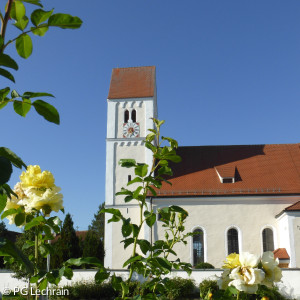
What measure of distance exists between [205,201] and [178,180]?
7.87 ft

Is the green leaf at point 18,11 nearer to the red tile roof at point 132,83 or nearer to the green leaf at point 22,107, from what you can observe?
the green leaf at point 22,107

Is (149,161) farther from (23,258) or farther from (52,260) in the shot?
(23,258)

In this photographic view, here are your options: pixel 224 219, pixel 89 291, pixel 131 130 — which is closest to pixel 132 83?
pixel 131 130

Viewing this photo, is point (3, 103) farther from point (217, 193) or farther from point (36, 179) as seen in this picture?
point (217, 193)

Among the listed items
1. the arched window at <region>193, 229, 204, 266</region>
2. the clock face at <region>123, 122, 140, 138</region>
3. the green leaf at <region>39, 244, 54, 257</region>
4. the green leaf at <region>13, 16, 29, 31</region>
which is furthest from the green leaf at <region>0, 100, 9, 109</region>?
the clock face at <region>123, 122, 140, 138</region>

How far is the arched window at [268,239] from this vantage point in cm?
2413

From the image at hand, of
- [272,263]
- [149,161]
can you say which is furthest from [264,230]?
[272,263]

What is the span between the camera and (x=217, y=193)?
979 inches

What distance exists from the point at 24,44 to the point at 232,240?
24306 millimetres

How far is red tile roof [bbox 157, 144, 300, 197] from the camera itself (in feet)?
82.1

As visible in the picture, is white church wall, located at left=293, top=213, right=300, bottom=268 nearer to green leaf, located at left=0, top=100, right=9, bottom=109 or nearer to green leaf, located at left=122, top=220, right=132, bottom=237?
green leaf, located at left=122, top=220, right=132, bottom=237

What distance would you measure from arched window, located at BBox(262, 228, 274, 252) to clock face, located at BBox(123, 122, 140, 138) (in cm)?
1053

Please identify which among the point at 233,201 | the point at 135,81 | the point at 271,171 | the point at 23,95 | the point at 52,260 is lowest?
the point at 52,260

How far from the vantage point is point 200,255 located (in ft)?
79.8
